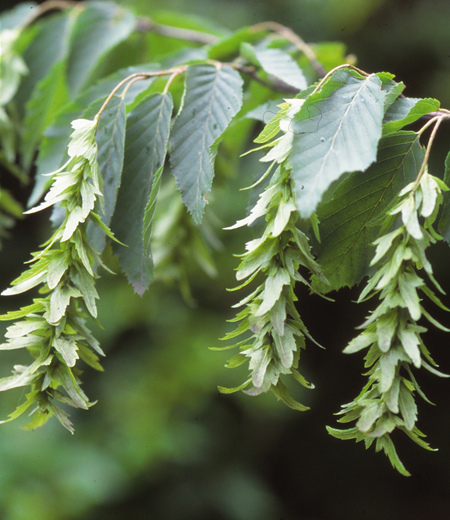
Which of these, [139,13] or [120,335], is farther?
[120,335]

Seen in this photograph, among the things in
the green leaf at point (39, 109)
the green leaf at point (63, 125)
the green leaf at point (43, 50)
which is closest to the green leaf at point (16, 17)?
the green leaf at point (43, 50)

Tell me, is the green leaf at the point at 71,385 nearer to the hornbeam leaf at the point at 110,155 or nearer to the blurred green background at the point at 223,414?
the hornbeam leaf at the point at 110,155

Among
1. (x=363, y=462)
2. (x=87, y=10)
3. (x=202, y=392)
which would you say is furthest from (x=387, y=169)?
(x=363, y=462)

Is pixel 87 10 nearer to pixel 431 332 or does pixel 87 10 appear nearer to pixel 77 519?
pixel 77 519

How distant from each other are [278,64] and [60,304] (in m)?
0.59

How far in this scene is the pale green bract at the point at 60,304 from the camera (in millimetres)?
635

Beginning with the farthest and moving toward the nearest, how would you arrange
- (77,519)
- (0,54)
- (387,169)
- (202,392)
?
(202,392), (77,519), (0,54), (387,169)

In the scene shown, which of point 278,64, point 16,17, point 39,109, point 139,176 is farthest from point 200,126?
point 16,17

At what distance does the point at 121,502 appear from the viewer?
2.26 metres

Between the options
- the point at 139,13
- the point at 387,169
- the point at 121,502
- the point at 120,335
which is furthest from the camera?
the point at 120,335

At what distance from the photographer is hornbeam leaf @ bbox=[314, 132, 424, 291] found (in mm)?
684

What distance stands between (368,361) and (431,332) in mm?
2540

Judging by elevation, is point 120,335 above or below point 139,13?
below

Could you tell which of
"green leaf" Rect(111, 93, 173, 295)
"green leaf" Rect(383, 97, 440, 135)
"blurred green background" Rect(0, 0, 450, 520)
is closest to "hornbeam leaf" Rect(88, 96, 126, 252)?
"green leaf" Rect(111, 93, 173, 295)
